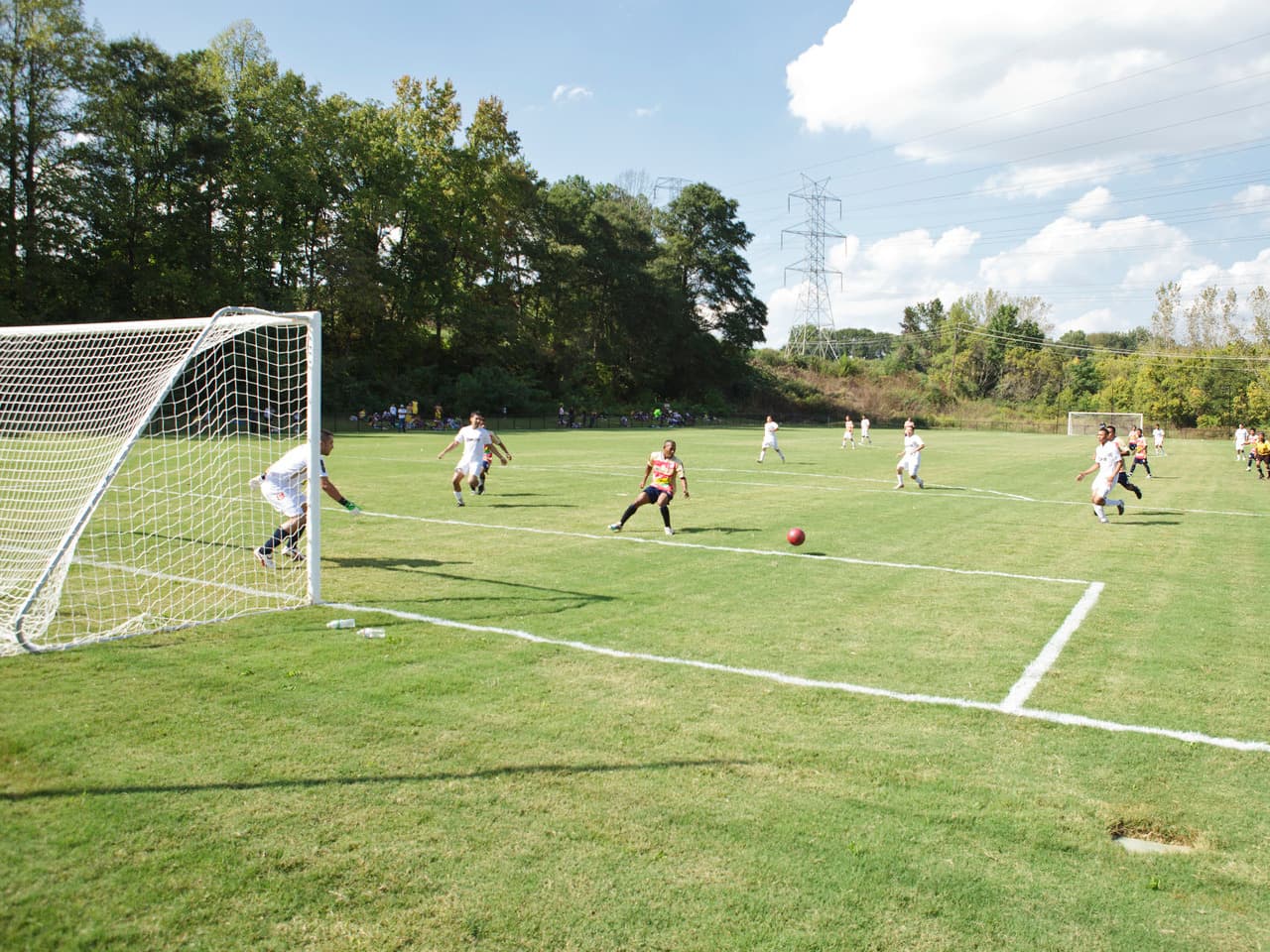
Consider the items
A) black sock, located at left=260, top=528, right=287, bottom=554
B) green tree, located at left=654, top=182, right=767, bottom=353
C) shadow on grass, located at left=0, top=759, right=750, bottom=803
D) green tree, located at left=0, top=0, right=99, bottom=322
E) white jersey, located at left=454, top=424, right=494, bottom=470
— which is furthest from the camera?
green tree, located at left=654, top=182, right=767, bottom=353

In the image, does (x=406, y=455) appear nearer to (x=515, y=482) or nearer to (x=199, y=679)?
(x=515, y=482)

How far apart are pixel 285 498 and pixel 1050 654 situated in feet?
28.2

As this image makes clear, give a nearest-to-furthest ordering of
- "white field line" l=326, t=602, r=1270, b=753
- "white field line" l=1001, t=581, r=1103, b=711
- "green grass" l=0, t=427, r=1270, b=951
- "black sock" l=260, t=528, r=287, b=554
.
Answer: "green grass" l=0, t=427, r=1270, b=951, "white field line" l=326, t=602, r=1270, b=753, "white field line" l=1001, t=581, r=1103, b=711, "black sock" l=260, t=528, r=287, b=554

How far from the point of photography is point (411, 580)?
9.98 meters

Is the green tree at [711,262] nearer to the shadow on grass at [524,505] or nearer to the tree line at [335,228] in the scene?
the tree line at [335,228]

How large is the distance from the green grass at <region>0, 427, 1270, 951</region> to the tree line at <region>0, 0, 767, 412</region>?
146 ft

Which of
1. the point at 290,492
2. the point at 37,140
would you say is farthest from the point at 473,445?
the point at 37,140

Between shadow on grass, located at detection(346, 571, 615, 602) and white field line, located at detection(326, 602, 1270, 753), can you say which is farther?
shadow on grass, located at detection(346, 571, 615, 602)

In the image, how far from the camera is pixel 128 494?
15859 millimetres

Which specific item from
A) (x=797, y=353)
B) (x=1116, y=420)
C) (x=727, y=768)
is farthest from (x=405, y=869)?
(x=797, y=353)

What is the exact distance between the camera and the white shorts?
10.6 m

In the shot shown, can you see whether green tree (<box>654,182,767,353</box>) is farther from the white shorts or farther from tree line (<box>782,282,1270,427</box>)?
the white shorts

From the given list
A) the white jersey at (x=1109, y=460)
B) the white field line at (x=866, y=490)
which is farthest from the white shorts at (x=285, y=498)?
the white jersey at (x=1109, y=460)

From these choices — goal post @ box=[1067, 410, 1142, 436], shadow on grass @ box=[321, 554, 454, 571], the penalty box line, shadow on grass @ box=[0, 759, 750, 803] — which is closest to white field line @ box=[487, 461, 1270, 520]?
the penalty box line
